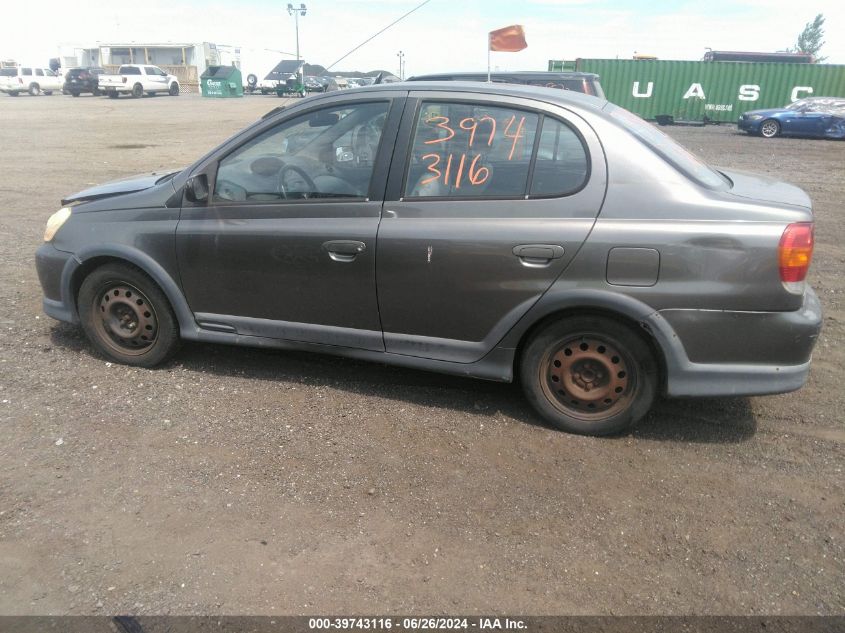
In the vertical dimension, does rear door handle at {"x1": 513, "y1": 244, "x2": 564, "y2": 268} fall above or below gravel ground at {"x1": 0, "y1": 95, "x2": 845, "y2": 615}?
above

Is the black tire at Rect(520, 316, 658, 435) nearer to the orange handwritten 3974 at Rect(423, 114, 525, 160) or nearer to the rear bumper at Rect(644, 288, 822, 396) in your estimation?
the rear bumper at Rect(644, 288, 822, 396)

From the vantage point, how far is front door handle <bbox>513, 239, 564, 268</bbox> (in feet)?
10.8

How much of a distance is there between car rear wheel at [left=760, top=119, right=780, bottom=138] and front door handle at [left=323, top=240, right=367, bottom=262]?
22.3 metres

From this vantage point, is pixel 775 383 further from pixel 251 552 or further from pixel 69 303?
pixel 69 303

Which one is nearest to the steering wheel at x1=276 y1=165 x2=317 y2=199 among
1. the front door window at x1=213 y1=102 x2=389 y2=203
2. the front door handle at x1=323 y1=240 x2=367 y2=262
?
the front door window at x1=213 y1=102 x2=389 y2=203

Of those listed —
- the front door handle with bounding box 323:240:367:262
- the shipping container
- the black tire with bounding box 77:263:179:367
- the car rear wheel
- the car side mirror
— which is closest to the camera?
the front door handle with bounding box 323:240:367:262

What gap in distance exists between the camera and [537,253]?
130 inches

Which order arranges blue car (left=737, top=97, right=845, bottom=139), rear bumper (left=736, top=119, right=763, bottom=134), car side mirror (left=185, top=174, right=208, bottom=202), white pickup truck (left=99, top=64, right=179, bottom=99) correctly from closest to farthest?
car side mirror (left=185, top=174, right=208, bottom=202), blue car (left=737, top=97, right=845, bottom=139), rear bumper (left=736, top=119, right=763, bottom=134), white pickup truck (left=99, top=64, right=179, bottom=99)

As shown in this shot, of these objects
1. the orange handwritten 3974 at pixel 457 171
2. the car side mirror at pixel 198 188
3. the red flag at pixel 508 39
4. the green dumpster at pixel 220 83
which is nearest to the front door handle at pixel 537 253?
the orange handwritten 3974 at pixel 457 171

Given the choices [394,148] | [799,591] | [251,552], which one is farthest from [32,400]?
→ [799,591]

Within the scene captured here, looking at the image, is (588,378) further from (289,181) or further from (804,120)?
(804,120)

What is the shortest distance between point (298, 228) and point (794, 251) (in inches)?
99.6

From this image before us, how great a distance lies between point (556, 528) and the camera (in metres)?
2.88

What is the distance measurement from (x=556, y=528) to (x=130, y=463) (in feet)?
6.92
